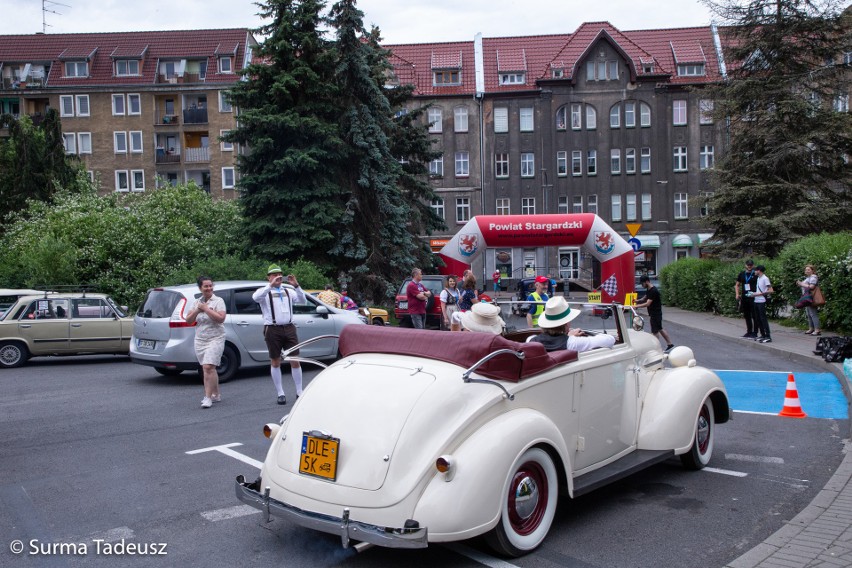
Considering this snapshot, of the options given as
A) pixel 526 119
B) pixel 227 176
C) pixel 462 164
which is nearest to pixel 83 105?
pixel 227 176

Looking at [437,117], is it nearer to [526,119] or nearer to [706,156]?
[526,119]

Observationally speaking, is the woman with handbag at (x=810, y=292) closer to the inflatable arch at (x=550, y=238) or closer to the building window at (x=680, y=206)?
the inflatable arch at (x=550, y=238)

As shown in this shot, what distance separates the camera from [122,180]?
188 feet

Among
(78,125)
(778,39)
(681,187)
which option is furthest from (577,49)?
(78,125)

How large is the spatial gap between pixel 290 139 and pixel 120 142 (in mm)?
37785

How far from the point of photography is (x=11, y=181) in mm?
41344

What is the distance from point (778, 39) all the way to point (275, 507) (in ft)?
98.4

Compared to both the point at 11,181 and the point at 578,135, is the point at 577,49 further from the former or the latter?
the point at 11,181

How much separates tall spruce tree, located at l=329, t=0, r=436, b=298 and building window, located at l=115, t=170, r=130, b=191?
3594cm

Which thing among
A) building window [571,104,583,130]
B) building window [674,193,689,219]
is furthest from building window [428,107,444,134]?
building window [674,193,689,219]

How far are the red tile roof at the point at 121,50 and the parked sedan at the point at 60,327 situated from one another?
42128mm

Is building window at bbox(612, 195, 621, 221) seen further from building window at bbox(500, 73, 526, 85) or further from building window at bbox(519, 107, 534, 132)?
building window at bbox(500, 73, 526, 85)

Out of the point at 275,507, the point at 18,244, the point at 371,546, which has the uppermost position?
the point at 18,244

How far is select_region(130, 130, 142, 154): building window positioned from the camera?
187 feet
